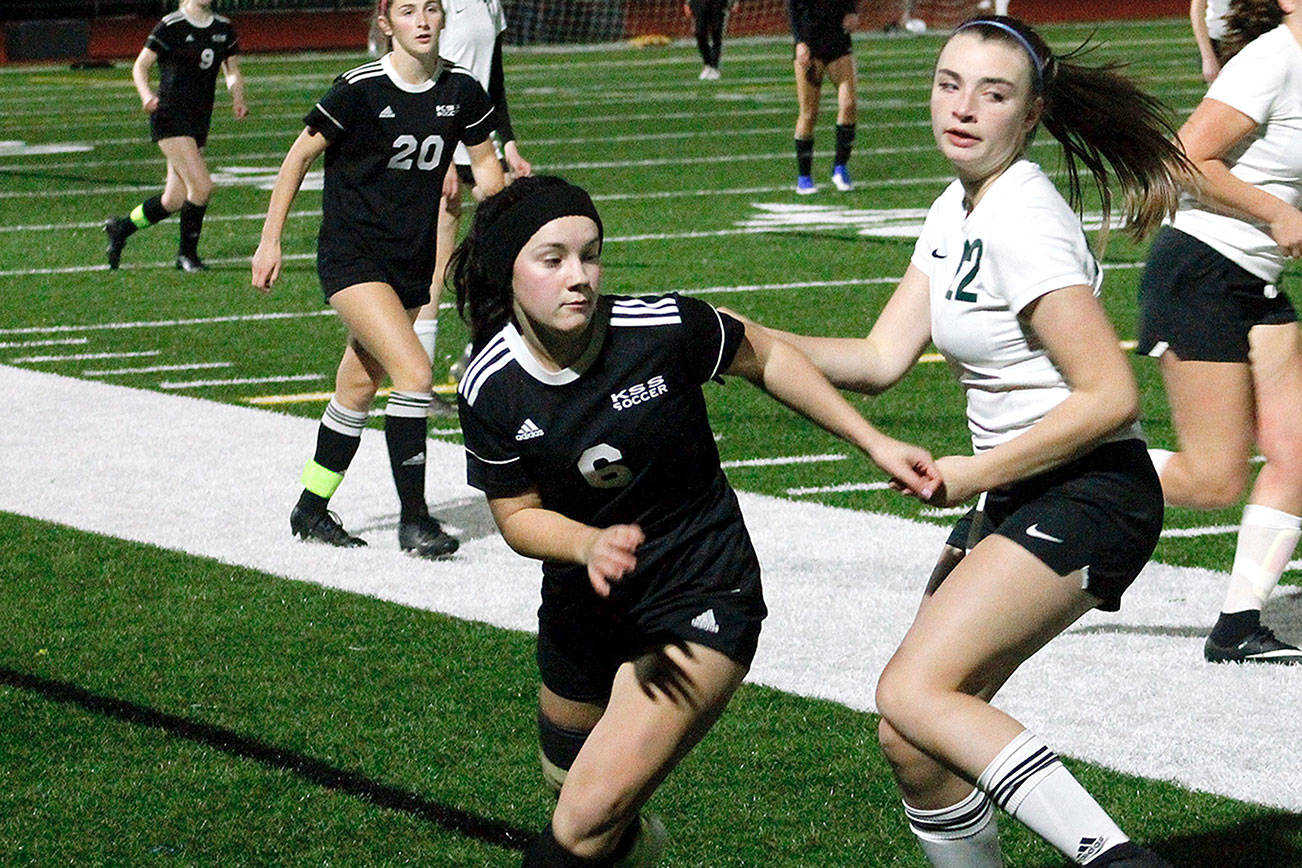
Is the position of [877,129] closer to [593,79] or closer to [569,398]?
[593,79]

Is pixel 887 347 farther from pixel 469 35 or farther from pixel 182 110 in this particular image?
pixel 182 110

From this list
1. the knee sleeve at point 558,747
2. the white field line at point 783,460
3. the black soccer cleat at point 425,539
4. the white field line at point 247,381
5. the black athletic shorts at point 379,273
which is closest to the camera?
the knee sleeve at point 558,747

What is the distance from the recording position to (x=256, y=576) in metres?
7.74

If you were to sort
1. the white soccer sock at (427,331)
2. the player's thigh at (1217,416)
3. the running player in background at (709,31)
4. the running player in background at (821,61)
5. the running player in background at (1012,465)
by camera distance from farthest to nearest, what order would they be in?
the running player in background at (709,31) → the running player in background at (821,61) → the white soccer sock at (427,331) → the player's thigh at (1217,416) → the running player in background at (1012,465)

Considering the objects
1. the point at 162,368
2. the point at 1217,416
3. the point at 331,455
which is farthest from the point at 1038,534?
the point at 162,368

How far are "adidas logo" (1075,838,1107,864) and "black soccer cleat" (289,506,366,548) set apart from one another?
181 inches

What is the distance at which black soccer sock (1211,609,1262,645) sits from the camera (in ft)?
21.2

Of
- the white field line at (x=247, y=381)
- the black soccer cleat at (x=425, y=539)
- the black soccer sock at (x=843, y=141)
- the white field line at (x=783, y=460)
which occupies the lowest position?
the black soccer sock at (x=843, y=141)

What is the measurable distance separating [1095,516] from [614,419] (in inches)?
37.8

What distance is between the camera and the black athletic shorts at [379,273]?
8117mm

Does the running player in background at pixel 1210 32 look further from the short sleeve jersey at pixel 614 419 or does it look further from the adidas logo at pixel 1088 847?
the adidas logo at pixel 1088 847

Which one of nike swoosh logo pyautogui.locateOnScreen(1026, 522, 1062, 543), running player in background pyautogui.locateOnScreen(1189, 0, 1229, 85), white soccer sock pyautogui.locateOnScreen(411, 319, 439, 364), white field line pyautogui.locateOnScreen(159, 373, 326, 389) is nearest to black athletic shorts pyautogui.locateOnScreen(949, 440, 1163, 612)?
nike swoosh logo pyautogui.locateOnScreen(1026, 522, 1062, 543)

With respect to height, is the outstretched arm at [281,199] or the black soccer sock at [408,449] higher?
the outstretched arm at [281,199]

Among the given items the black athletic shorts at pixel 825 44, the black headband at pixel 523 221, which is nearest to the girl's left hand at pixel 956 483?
the black headband at pixel 523 221
